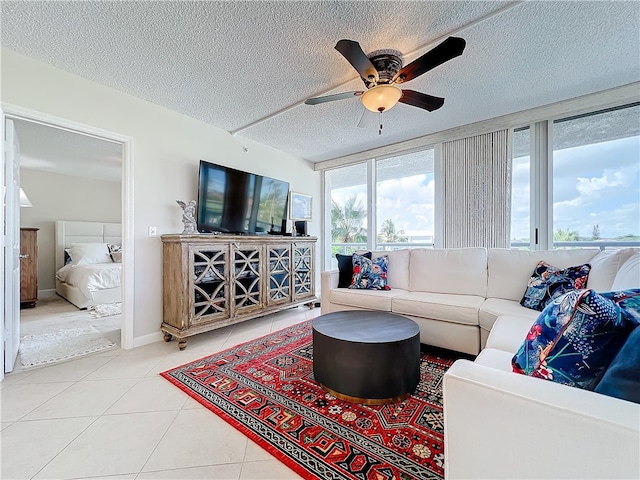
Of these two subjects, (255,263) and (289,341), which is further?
(255,263)

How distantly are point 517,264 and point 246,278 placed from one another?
9.18ft

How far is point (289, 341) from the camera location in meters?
2.71

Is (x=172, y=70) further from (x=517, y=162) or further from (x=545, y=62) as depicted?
(x=517, y=162)

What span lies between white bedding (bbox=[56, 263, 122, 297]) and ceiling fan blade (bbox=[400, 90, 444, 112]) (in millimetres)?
4503

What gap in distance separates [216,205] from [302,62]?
5.84ft

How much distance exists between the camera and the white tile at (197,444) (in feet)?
4.05

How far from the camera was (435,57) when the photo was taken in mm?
1600

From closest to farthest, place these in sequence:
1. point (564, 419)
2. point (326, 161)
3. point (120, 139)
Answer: point (564, 419)
point (120, 139)
point (326, 161)

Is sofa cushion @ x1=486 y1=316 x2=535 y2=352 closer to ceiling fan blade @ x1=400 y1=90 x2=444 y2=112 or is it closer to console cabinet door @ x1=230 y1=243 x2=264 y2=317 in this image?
ceiling fan blade @ x1=400 y1=90 x2=444 y2=112

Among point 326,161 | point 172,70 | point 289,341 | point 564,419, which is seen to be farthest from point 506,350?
point 326,161

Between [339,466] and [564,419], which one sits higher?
[564,419]

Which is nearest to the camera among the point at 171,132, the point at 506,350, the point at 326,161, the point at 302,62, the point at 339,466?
the point at 339,466

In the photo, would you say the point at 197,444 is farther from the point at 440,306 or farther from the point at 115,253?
the point at 115,253

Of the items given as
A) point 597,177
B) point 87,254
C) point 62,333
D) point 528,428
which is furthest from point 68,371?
point 597,177
